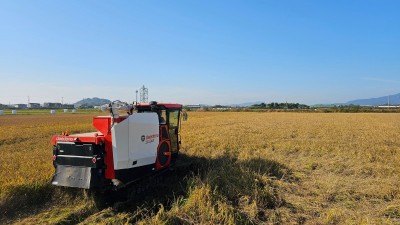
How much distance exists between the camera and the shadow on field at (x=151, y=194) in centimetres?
700

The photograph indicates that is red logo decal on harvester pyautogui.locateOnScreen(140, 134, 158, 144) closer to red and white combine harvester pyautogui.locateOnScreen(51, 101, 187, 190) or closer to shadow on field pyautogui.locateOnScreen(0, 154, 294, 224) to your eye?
red and white combine harvester pyautogui.locateOnScreen(51, 101, 187, 190)

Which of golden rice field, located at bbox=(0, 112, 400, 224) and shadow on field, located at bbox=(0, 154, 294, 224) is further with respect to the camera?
shadow on field, located at bbox=(0, 154, 294, 224)

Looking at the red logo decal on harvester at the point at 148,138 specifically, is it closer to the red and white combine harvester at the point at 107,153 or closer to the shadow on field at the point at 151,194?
the red and white combine harvester at the point at 107,153

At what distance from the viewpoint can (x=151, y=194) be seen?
8.55m

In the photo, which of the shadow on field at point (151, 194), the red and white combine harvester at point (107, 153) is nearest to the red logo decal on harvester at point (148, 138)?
the red and white combine harvester at point (107, 153)

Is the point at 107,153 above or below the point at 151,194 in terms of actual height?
above

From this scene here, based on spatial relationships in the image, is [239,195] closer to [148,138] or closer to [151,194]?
[151,194]

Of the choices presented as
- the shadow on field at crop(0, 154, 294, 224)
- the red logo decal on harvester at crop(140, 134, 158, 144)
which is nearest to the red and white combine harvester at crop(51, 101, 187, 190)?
the red logo decal on harvester at crop(140, 134, 158, 144)

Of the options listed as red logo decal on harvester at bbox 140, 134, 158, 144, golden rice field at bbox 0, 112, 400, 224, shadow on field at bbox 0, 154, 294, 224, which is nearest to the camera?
golden rice field at bbox 0, 112, 400, 224

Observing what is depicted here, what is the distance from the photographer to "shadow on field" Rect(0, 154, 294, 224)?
7.00 metres

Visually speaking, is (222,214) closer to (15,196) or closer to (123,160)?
(123,160)

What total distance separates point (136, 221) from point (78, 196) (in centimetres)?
223

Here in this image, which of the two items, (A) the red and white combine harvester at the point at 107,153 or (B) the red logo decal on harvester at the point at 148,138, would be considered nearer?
Answer: (A) the red and white combine harvester at the point at 107,153

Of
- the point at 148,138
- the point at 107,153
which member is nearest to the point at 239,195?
the point at 148,138
